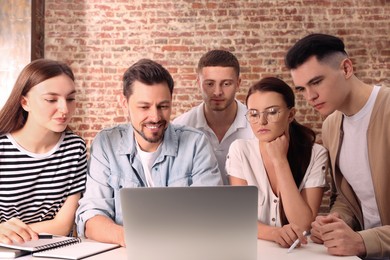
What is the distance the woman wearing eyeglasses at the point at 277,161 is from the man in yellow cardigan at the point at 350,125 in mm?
110

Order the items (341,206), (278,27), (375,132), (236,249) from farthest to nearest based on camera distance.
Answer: (278,27) < (341,206) < (375,132) < (236,249)

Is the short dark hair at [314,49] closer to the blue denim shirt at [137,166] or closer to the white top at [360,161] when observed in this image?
the white top at [360,161]

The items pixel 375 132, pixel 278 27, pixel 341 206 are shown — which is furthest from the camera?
pixel 278 27

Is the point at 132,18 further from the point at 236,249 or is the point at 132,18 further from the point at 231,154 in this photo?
the point at 236,249

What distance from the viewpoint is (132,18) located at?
16.5 ft

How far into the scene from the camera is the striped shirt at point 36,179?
7.21 ft

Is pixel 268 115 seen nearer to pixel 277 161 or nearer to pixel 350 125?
pixel 277 161

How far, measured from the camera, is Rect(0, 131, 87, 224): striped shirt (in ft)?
7.21

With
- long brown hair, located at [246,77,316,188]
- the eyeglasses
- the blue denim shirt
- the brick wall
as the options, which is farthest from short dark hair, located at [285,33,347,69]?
the brick wall

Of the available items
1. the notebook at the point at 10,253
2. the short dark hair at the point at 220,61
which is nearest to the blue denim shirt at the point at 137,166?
the notebook at the point at 10,253

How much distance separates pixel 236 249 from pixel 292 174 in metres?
0.93

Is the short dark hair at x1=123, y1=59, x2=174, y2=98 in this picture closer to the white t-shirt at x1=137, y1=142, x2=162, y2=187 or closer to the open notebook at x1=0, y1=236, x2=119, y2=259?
the white t-shirt at x1=137, y1=142, x2=162, y2=187

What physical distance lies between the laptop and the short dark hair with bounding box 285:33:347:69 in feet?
3.44

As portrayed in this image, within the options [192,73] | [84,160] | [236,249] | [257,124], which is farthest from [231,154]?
[192,73]
